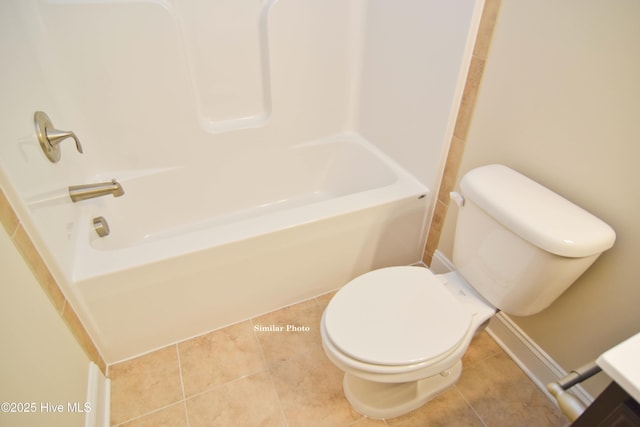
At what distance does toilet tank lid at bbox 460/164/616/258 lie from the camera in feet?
2.85

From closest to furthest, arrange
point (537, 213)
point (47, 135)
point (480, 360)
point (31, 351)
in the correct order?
1. point (31, 351)
2. point (537, 213)
3. point (47, 135)
4. point (480, 360)

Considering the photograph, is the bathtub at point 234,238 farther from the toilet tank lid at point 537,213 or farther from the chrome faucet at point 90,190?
the toilet tank lid at point 537,213

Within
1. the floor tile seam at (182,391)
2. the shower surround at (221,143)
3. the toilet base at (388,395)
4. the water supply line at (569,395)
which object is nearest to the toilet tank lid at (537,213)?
the water supply line at (569,395)

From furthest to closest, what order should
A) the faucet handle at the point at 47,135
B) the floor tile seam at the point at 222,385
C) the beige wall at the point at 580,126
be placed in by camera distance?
the floor tile seam at the point at 222,385
the faucet handle at the point at 47,135
the beige wall at the point at 580,126

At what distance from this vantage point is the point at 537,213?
94 centimetres

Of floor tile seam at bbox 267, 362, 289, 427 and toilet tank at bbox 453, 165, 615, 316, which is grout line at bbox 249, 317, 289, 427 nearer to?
floor tile seam at bbox 267, 362, 289, 427

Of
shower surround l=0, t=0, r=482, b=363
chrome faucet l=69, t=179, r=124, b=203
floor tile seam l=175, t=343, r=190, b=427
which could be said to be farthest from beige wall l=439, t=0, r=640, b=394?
chrome faucet l=69, t=179, r=124, b=203

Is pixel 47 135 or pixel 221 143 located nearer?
pixel 47 135

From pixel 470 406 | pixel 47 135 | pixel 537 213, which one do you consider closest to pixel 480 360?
pixel 470 406

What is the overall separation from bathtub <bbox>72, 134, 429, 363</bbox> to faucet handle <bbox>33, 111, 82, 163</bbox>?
0.84 feet

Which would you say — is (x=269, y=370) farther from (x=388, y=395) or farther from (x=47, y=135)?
(x=47, y=135)

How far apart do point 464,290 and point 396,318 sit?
313mm

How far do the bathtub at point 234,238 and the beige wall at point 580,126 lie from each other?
0.50 meters

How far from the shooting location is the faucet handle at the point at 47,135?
1123mm
